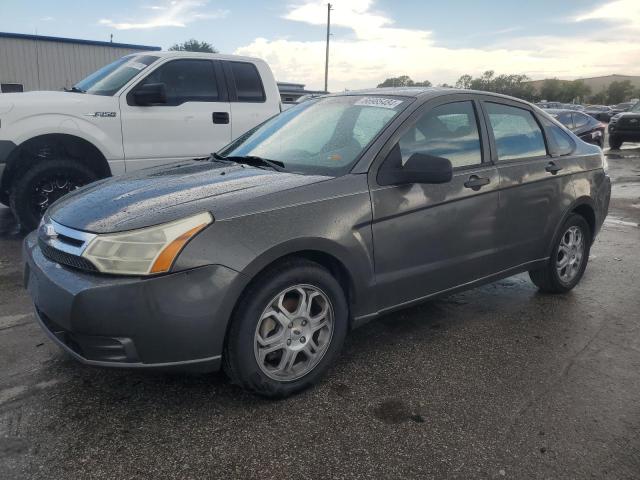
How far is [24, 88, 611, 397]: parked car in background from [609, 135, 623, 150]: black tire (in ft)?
60.1

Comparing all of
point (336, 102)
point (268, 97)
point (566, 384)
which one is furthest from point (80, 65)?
point (566, 384)

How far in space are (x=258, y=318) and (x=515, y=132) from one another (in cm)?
256

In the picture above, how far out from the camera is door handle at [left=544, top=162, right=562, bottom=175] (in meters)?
4.23

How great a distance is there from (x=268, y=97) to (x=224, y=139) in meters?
0.85

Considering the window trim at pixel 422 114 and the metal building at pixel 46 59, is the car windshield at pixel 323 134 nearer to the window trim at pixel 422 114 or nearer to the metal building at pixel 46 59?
the window trim at pixel 422 114

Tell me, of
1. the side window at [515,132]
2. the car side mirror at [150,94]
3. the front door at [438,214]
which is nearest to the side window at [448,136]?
the front door at [438,214]

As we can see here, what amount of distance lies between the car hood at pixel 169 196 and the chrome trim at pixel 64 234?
1.1 inches

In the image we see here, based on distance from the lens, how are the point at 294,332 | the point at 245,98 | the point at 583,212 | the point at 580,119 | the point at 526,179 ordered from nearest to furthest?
the point at 294,332
the point at 526,179
the point at 583,212
the point at 245,98
the point at 580,119

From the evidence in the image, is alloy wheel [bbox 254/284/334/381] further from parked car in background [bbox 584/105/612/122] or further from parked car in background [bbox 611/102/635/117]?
parked car in background [bbox 584/105/612/122]

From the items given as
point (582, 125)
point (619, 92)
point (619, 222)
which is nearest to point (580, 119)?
point (582, 125)

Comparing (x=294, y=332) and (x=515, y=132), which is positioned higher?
(x=515, y=132)

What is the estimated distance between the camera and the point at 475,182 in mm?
3660

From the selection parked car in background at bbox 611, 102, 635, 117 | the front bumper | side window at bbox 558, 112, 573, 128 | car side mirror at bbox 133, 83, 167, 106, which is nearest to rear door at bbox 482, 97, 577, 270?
the front bumper

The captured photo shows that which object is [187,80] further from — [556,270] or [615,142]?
[615,142]
